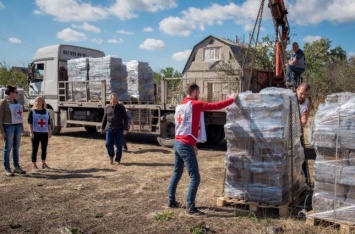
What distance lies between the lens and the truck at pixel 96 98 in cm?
1067

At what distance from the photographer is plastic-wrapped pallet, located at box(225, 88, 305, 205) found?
5.13 metres

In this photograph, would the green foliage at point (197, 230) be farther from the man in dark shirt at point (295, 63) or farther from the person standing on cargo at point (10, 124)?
the man in dark shirt at point (295, 63)

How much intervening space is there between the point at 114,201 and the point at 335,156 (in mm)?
3382

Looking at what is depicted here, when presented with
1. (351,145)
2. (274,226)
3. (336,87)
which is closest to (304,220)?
(274,226)

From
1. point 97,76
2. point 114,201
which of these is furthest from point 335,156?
point 97,76

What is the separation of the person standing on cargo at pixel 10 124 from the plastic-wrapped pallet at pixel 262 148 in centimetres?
460

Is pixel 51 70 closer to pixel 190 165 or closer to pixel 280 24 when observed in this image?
pixel 280 24

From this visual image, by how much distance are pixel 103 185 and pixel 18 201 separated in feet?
5.07

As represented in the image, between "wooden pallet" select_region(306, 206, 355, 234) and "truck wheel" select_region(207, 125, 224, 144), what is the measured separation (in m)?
6.87

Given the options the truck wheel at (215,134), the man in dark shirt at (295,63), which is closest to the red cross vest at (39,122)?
the truck wheel at (215,134)

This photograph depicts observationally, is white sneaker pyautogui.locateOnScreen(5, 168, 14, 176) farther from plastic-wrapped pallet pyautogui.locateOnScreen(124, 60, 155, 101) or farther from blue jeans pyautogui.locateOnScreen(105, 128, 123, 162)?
plastic-wrapped pallet pyautogui.locateOnScreen(124, 60, 155, 101)

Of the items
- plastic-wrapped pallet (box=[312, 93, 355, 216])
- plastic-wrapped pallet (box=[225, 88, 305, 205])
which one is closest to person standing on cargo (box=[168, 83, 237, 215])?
plastic-wrapped pallet (box=[225, 88, 305, 205])

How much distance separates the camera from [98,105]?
12.6m

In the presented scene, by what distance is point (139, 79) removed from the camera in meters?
12.8
